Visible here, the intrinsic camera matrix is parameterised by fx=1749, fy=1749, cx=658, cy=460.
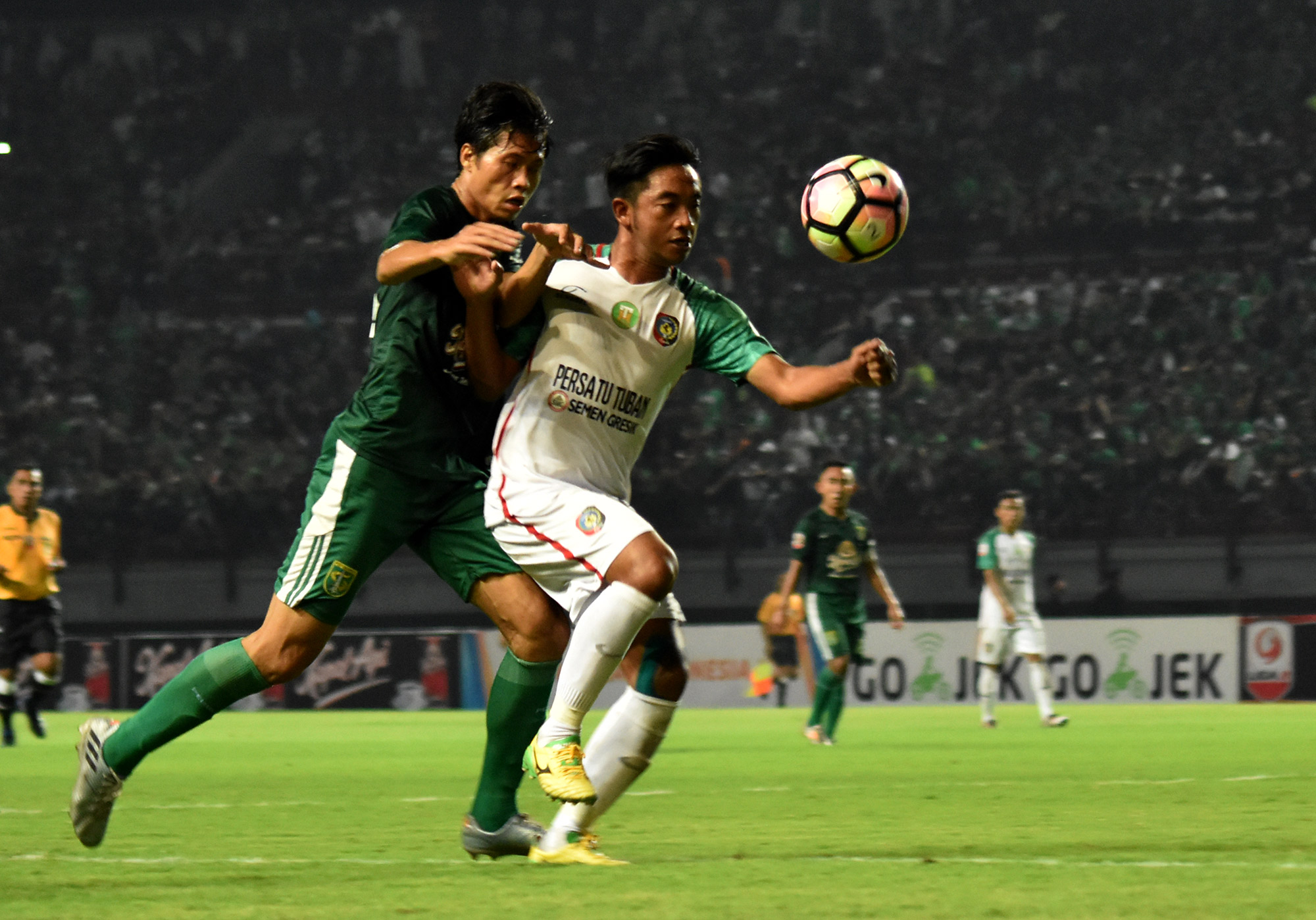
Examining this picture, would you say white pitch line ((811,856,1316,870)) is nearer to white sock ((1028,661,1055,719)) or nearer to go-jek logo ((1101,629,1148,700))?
white sock ((1028,661,1055,719))

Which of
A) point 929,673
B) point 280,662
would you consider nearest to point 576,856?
point 280,662

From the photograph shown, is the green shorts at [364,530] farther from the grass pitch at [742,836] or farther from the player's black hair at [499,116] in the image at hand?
the player's black hair at [499,116]

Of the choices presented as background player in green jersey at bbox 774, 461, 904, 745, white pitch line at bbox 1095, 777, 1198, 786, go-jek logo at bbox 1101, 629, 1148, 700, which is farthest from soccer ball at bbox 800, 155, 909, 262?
go-jek logo at bbox 1101, 629, 1148, 700

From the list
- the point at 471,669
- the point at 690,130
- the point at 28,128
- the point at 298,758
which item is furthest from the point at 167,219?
the point at 298,758

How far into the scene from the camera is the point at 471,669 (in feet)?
69.1

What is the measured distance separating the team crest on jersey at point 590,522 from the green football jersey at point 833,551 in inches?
344

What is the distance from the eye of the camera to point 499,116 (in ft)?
16.2

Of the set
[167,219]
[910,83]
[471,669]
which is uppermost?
[910,83]

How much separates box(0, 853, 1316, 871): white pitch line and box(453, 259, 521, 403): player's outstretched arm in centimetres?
138

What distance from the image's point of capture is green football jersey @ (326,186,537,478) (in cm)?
492

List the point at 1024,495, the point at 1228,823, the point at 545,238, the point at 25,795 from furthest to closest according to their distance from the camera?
the point at 1024,495
the point at 25,795
the point at 1228,823
the point at 545,238

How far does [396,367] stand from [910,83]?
80.1ft

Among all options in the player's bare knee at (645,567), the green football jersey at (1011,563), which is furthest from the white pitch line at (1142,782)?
the green football jersey at (1011,563)

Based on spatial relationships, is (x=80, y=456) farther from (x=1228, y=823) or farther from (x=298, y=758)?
(x=1228, y=823)
